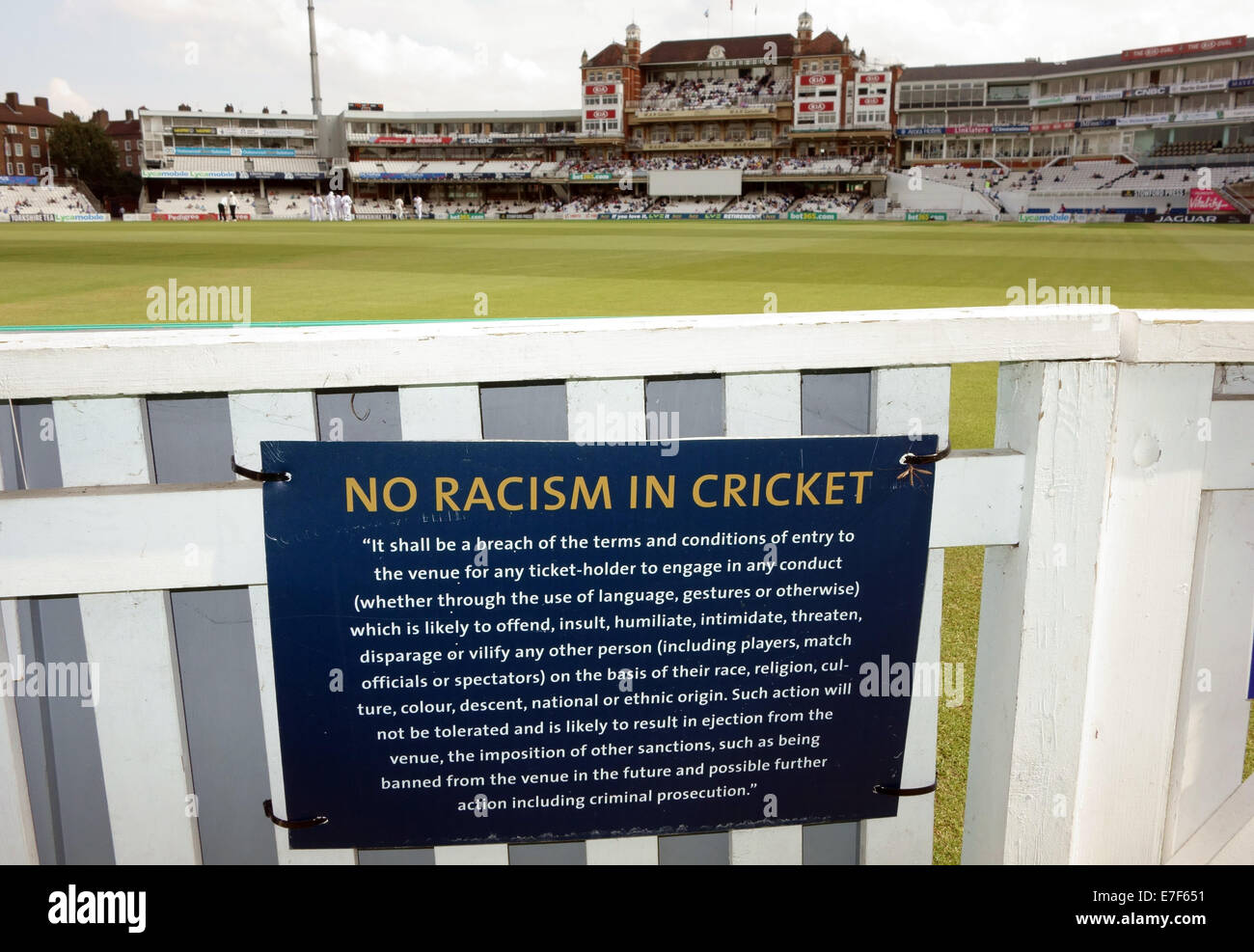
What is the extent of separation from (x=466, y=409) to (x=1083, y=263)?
2267cm

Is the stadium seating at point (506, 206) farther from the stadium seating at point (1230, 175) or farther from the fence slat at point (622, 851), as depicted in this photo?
the fence slat at point (622, 851)

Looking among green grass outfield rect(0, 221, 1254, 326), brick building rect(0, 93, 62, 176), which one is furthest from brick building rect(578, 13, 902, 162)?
brick building rect(0, 93, 62, 176)

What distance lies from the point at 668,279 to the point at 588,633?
16.5 m

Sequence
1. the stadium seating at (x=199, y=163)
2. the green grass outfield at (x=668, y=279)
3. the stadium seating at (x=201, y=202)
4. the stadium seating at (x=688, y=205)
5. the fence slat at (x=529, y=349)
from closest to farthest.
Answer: the fence slat at (x=529, y=349) < the green grass outfield at (x=668, y=279) < the stadium seating at (x=688, y=205) < the stadium seating at (x=201, y=202) < the stadium seating at (x=199, y=163)

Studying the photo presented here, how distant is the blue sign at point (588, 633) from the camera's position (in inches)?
68.1

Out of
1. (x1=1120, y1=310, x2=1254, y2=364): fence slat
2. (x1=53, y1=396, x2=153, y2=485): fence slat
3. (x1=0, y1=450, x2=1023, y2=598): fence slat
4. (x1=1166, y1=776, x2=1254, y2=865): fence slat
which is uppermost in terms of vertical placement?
(x1=1120, y1=310, x2=1254, y2=364): fence slat

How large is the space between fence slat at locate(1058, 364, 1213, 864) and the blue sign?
426 mm

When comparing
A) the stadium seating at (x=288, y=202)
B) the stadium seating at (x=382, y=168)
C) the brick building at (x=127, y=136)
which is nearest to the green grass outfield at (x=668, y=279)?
the stadium seating at (x=288, y=202)

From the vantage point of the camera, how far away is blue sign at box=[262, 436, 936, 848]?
1.73m

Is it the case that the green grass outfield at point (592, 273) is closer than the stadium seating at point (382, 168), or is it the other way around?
the green grass outfield at point (592, 273)

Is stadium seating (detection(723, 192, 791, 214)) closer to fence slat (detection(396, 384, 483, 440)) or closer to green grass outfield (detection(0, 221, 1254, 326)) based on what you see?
green grass outfield (detection(0, 221, 1254, 326))

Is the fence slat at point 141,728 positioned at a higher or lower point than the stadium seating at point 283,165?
lower

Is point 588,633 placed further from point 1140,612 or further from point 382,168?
point 382,168

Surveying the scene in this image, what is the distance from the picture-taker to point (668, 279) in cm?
1781
